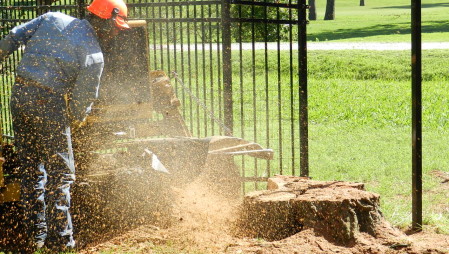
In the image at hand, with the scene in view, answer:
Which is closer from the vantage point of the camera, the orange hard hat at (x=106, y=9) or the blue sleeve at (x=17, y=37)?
the blue sleeve at (x=17, y=37)

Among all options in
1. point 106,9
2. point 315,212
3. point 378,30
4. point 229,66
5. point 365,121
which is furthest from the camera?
point 378,30

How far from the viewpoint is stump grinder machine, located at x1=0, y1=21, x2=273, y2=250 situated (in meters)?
6.51

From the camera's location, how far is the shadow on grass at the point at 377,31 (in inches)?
1211

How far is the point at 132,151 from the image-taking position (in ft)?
23.9

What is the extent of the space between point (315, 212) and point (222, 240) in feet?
2.72

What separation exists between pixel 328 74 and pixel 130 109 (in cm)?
1133

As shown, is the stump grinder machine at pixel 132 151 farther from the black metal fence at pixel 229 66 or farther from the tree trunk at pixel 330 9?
the tree trunk at pixel 330 9

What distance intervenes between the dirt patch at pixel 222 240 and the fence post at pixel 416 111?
0.72 ft

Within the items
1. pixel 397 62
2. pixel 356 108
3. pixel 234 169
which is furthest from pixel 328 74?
pixel 234 169

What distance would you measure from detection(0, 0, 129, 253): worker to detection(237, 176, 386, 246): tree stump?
62.6 inches

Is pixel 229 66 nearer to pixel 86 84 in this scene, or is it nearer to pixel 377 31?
Result: pixel 86 84

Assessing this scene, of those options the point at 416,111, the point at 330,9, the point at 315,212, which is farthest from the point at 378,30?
the point at 315,212

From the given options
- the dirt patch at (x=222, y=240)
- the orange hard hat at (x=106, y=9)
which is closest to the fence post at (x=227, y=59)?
the dirt patch at (x=222, y=240)

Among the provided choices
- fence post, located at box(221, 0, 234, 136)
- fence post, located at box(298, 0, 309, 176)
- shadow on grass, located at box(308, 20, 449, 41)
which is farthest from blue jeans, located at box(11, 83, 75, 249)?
shadow on grass, located at box(308, 20, 449, 41)
